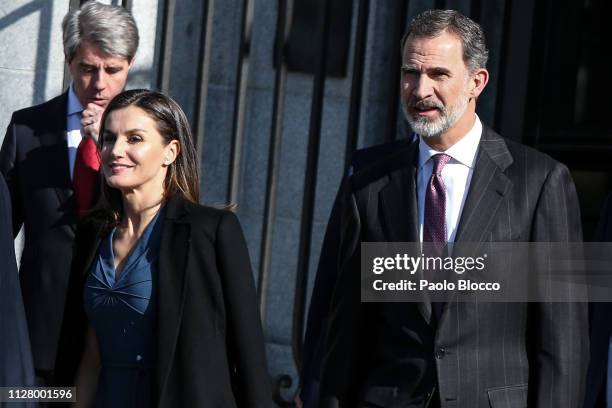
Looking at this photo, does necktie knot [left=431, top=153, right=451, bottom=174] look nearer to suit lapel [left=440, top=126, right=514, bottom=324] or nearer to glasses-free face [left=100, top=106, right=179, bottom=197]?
suit lapel [left=440, top=126, right=514, bottom=324]

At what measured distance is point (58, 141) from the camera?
516cm

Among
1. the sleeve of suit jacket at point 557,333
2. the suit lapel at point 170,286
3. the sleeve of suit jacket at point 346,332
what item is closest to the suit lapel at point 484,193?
the sleeve of suit jacket at point 557,333

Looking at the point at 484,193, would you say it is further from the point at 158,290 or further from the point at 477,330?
the point at 158,290

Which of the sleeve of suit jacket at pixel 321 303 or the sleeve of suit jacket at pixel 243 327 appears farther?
the sleeve of suit jacket at pixel 321 303

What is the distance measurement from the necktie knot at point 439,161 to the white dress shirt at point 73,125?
145cm

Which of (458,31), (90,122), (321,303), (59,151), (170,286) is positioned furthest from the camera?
(59,151)

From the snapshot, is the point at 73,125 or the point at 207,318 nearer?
the point at 207,318

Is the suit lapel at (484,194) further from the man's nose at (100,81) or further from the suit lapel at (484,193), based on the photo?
the man's nose at (100,81)

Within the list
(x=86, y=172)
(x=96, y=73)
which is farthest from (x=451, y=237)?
Result: (x=96, y=73)

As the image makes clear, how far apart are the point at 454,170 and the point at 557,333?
1.92ft

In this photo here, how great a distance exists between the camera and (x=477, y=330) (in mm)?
4176

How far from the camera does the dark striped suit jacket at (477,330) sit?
4.15 metres

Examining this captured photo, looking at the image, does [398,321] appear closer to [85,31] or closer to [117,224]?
[117,224]

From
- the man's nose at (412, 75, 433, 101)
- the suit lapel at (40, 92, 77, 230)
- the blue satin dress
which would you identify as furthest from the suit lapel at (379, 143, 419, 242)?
the suit lapel at (40, 92, 77, 230)
